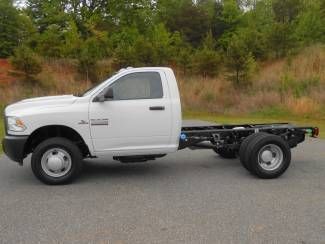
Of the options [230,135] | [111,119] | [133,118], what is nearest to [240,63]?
[230,135]

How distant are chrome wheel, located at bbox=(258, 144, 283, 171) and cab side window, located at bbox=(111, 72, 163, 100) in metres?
2.12

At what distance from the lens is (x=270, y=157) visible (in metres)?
8.13

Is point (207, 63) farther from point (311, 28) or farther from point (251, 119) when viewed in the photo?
point (251, 119)

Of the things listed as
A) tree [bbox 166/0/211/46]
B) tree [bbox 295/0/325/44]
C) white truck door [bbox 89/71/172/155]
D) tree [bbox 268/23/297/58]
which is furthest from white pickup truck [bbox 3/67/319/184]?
tree [bbox 166/0/211/46]

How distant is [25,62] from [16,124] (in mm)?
23051

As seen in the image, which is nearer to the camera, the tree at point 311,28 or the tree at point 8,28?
the tree at point 8,28

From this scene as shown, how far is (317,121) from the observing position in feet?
66.4

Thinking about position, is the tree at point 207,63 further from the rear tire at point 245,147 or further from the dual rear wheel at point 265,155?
the dual rear wheel at point 265,155

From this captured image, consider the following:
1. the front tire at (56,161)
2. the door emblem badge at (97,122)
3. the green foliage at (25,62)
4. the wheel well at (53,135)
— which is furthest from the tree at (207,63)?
the front tire at (56,161)

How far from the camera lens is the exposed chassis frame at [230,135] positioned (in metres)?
8.35

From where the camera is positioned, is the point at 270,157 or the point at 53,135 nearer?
the point at 53,135

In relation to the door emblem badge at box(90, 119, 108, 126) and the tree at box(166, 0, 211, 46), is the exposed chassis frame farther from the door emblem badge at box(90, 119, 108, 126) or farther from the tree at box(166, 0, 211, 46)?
the tree at box(166, 0, 211, 46)

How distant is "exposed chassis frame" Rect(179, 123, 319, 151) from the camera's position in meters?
8.35

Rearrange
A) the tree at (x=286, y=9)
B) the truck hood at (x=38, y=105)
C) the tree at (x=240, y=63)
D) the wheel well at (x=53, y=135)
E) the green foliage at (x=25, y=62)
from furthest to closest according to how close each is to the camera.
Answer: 1. the tree at (x=286, y=9)
2. the tree at (x=240, y=63)
3. the green foliage at (x=25, y=62)
4. the wheel well at (x=53, y=135)
5. the truck hood at (x=38, y=105)
